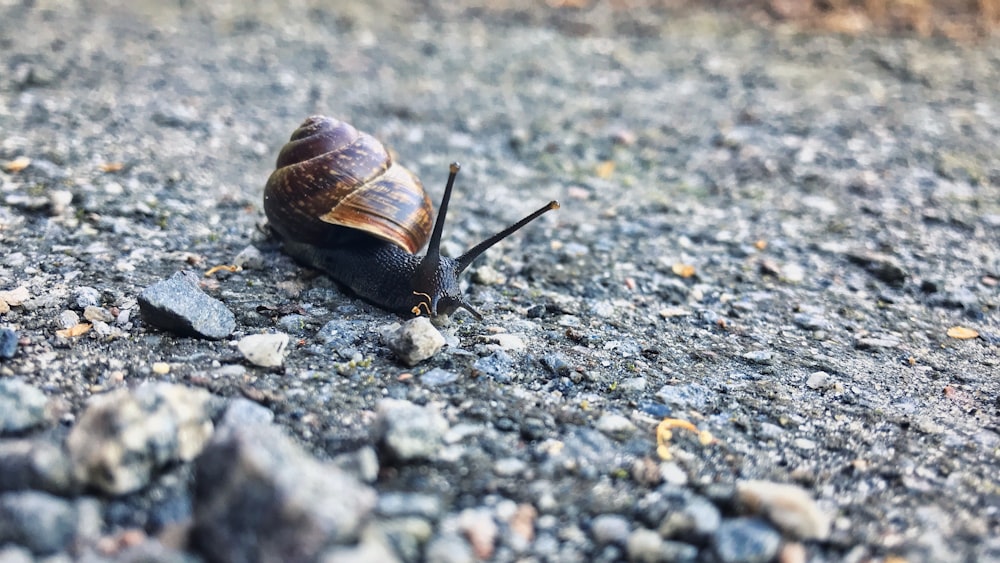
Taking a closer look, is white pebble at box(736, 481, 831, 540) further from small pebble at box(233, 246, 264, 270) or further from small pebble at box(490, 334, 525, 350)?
small pebble at box(233, 246, 264, 270)

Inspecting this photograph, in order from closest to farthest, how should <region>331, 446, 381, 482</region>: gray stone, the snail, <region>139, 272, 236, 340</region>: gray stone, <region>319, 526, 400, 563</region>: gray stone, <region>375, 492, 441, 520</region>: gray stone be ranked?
1. <region>319, 526, 400, 563</region>: gray stone
2. <region>375, 492, 441, 520</region>: gray stone
3. <region>331, 446, 381, 482</region>: gray stone
4. <region>139, 272, 236, 340</region>: gray stone
5. the snail

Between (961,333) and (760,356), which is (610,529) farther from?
(961,333)

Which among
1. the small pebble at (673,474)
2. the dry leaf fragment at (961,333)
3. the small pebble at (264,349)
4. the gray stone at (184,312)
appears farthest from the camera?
the dry leaf fragment at (961,333)

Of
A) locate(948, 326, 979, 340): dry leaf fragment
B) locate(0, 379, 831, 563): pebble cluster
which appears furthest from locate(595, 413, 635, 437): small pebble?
locate(948, 326, 979, 340): dry leaf fragment

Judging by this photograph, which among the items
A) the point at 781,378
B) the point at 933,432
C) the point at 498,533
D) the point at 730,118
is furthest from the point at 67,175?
the point at 730,118

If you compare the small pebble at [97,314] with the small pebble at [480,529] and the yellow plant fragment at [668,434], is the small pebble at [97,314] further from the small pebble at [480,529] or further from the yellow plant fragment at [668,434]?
the yellow plant fragment at [668,434]

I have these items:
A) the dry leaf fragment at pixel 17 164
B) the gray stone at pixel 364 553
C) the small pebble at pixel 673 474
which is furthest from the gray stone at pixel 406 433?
the dry leaf fragment at pixel 17 164

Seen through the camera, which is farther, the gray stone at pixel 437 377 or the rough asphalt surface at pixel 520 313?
the gray stone at pixel 437 377
